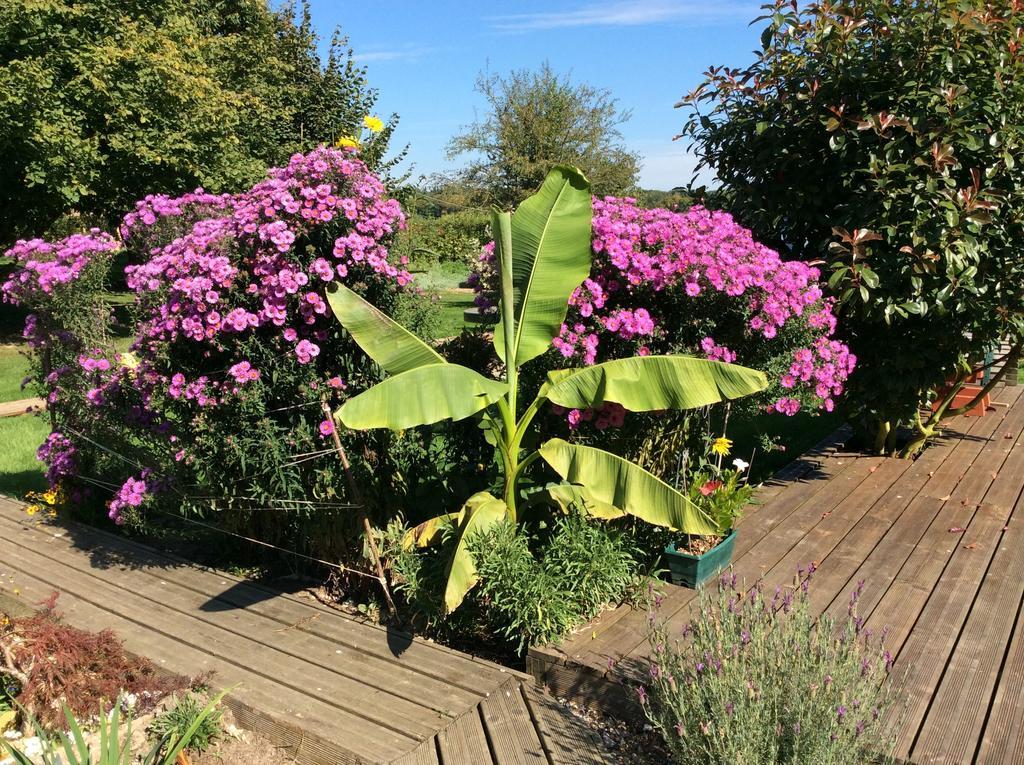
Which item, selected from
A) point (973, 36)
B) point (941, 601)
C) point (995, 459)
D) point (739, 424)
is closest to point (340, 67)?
point (739, 424)

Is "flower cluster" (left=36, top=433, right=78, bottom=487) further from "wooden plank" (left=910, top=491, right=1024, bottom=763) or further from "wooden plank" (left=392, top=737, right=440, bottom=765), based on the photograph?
"wooden plank" (left=910, top=491, right=1024, bottom=763)

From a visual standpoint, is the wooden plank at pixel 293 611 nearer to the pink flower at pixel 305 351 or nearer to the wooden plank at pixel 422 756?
the wooden plank at pixel 422 756

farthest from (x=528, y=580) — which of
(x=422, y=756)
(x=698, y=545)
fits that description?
(x=698, y=545)

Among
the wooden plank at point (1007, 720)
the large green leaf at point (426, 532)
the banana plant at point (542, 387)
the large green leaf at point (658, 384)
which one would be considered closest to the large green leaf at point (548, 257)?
the banana plant at point (542, 387)

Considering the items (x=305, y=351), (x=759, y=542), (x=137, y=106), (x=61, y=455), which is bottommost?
(x=759, y=542)

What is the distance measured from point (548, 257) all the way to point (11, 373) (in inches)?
485

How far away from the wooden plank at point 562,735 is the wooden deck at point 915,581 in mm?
104

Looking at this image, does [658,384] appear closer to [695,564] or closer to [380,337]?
[695,564]

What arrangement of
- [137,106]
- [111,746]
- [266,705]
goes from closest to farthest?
[111,746] → [266,705] → [137,106]

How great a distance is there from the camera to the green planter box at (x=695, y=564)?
13.4ft

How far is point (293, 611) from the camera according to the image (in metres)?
4.25

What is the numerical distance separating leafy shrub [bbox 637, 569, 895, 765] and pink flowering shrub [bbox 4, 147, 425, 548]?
7.10 feet

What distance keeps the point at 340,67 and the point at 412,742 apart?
504 inches

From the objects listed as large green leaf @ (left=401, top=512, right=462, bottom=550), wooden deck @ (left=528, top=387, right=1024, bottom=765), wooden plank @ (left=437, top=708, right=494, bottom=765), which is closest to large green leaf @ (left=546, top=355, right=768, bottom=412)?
large green leaf @ (left=401, top=512, right=462, bottom=550)
